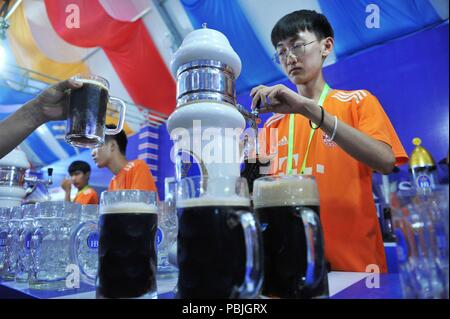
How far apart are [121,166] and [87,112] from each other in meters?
1.95

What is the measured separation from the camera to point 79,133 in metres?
0.73

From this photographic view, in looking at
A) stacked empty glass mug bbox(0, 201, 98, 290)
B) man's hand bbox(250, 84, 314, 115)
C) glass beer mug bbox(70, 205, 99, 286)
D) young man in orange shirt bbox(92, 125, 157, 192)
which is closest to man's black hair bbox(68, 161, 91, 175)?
young man in orange shirt bbox(92, 125, 157, 192)

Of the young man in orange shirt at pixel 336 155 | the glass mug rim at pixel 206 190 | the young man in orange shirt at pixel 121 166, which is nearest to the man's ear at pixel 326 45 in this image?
the young man in orange shirt at pixel 336 155

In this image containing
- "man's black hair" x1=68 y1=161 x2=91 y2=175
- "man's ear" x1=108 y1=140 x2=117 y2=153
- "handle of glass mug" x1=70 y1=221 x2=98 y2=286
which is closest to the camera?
"handle of glass mug" x1=70 y1=221 x2=98 y2=286

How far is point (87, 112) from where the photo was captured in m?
0.75

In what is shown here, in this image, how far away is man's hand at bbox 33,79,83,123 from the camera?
2.54 feet

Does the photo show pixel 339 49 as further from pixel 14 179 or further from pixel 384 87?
pixel 14 179

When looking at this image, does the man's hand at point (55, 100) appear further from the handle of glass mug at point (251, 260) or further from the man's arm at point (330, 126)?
the handle of glass mug at point (251, 260)

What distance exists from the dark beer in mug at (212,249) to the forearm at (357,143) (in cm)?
45

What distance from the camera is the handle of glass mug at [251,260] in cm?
41

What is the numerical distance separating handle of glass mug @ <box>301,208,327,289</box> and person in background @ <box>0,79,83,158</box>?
670mm

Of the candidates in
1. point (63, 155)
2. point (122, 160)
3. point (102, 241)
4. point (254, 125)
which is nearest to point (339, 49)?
point (122, 160)

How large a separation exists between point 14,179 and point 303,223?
3.86 ft

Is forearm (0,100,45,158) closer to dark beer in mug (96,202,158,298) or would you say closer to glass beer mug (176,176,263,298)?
dark beer in mug (96,202,158,298)
